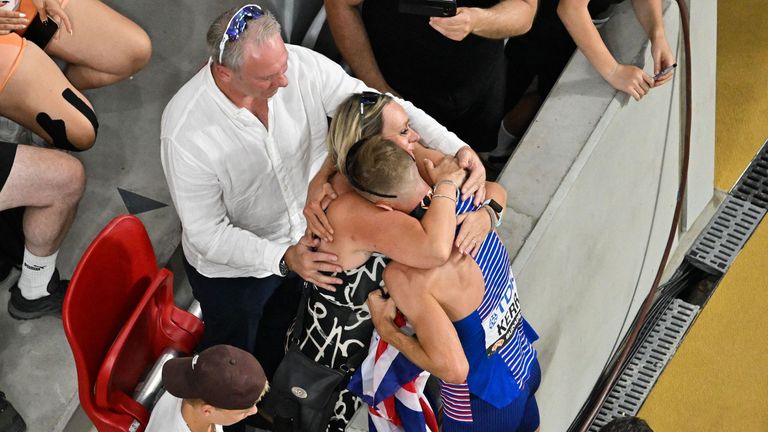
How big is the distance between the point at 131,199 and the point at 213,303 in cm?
84

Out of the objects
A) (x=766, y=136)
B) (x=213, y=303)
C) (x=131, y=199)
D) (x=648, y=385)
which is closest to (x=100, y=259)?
(x=213, y=303)

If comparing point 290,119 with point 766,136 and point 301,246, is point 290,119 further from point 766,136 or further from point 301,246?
point 766,136

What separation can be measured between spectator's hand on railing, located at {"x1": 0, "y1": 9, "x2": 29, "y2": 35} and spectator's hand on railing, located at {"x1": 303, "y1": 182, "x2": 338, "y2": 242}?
4.27 ft

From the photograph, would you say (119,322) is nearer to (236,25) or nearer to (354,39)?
(236,25)

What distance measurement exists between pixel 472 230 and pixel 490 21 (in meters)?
0.89

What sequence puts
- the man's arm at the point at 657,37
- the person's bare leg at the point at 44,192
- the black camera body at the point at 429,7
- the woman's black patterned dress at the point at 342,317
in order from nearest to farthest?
the woman's black patterned dress at the point at 342,317, the black camera body at the point at 429,7, the person's bare leg at the point at 44,192, the man's arm at the point at 657,37

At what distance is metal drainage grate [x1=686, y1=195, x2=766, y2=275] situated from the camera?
4.71m

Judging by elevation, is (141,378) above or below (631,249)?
below

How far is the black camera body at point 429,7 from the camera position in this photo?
117 inches

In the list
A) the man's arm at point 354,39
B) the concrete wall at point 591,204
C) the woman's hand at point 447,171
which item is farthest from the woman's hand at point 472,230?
the man's arm at point 354,39

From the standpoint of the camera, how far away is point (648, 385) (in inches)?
173

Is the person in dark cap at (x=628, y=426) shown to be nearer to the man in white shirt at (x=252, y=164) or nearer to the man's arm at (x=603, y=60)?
the man in white shirt at (x=252, y=164)

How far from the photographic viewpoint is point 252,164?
9.81 feet

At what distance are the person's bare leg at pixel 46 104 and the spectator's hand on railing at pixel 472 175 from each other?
1.46 m
